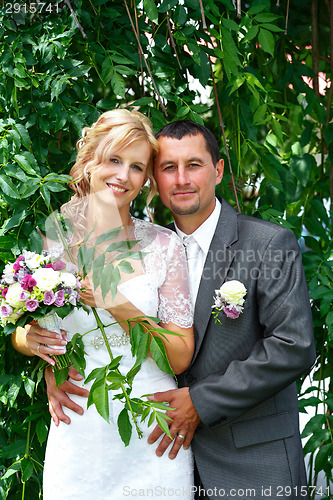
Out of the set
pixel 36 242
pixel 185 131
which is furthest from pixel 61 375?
pixel 185 131

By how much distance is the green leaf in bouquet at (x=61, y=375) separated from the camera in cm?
185

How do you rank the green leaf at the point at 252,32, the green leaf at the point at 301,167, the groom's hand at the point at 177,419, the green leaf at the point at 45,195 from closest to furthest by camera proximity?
the green leaf at the point at 45,195, the groom's hand at the point at 177,419, the green leaf at the point at 252,32, the green leaf at the point at 301,167

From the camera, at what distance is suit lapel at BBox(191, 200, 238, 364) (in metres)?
2.02

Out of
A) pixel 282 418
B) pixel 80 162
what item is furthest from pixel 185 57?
pixel 282 418

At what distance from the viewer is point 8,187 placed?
1964mm

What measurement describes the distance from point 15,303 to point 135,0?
1.24 metres

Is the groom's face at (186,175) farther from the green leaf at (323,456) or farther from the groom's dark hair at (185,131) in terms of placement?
the green leaf at (323,456)

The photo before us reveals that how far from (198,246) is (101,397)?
31.7 inches

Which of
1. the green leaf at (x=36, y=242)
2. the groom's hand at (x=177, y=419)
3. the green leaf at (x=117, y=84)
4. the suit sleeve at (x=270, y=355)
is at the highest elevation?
the green leaf at (x=117, y=84)

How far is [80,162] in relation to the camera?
2129 millimetres

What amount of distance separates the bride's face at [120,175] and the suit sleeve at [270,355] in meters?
0.54

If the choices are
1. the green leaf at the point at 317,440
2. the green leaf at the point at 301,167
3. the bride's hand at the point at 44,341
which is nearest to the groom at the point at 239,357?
the bride's hand at the point at 44,341

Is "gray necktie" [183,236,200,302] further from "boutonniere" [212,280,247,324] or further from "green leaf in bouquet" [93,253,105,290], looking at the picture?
"green leaf in bouquet" [93,253,105,290]

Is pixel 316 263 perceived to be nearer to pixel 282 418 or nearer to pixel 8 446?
pixel 282 418
